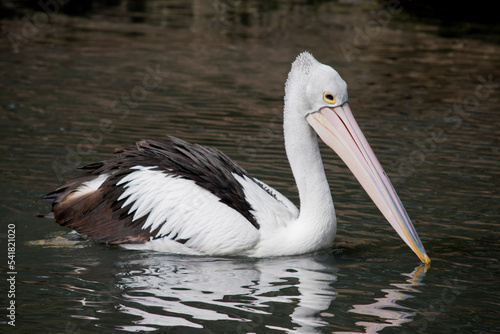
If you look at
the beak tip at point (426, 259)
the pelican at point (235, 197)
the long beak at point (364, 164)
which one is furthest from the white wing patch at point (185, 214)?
the beak tip at point (426, 259)

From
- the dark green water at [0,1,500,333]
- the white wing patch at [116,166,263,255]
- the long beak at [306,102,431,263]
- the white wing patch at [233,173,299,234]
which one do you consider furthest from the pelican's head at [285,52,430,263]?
the white wing patch at [116,166,263,255]

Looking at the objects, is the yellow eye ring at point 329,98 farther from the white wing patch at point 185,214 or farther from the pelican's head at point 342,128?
the white wing patch at point 185,214

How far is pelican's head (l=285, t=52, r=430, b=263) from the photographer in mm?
5219

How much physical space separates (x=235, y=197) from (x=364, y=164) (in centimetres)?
99

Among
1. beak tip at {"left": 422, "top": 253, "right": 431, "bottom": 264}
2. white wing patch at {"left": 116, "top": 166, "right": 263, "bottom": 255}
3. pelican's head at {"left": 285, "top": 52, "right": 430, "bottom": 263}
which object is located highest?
pelican's head at {"left": 285, "top": 52, "right": 430, "bottom": 263}

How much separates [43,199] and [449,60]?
12045 mm

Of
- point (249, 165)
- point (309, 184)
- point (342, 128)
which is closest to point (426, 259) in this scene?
point (309, 184)

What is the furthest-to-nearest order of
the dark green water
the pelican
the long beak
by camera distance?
the pelican
the long beak
the dark green water

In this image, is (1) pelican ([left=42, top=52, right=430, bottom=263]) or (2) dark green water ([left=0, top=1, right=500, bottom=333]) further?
(1) pelican ([left=42, top=52, right=430, bottom=263])

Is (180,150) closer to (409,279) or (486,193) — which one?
(409,279)

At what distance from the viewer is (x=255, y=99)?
1134 centimetres

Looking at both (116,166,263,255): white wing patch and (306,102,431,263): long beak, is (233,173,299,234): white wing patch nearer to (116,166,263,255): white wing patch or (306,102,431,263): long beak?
(116,166,263,255): white wing patch

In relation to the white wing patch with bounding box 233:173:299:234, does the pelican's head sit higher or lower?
higher

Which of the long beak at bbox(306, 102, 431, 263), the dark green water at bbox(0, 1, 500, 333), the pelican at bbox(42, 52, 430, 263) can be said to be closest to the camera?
the dark green water at bbox(0, 1, 500, 333)
